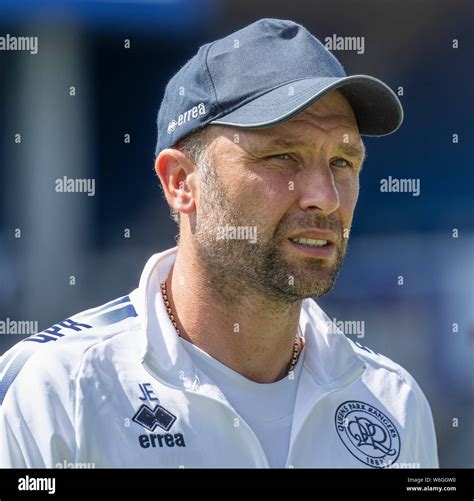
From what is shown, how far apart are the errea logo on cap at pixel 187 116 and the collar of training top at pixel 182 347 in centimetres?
26

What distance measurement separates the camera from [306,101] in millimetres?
1389

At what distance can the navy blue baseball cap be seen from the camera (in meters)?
1.43

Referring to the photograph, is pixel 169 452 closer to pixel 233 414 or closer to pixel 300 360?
pixel 233 414

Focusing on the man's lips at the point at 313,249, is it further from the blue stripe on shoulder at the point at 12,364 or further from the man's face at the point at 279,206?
the blue stripe on shoulder at the point at 12,364

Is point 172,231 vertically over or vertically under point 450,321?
over

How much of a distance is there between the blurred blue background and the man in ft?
3.55

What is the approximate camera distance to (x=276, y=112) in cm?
141

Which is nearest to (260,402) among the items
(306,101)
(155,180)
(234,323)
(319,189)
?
(234,323)

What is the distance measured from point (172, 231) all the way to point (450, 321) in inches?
39.3

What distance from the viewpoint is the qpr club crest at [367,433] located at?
4.84ft

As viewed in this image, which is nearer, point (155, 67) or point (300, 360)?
point (300, 360)

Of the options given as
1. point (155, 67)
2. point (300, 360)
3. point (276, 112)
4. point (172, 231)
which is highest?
point (155, 67)

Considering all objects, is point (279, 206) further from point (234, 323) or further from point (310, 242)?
point (234, 323)

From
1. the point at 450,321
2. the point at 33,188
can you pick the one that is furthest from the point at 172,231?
the point at 450,321
